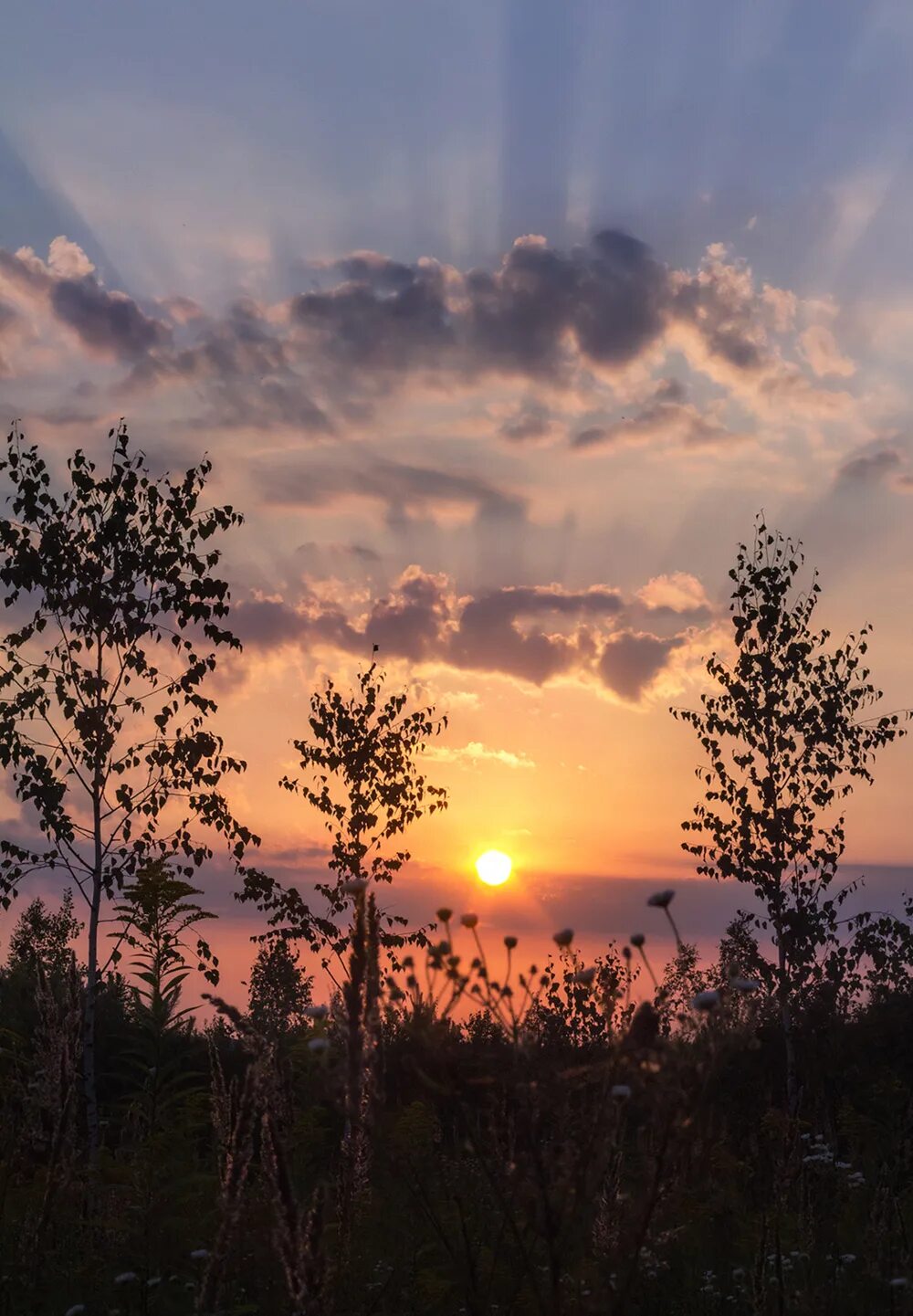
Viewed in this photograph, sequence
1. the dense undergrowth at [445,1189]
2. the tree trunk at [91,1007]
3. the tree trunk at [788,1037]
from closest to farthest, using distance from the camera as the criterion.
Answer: the dense undergrowth at [445,1189] < the tree trunk at [91,1007] < the tree trunk at [788,1037]

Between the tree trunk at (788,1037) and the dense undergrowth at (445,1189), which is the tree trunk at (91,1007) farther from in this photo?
the tree trunk at (788,1037)

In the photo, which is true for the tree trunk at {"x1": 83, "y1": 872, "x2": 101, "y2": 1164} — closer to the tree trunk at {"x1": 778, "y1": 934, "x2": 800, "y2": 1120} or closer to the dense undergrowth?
the dense undergrowth

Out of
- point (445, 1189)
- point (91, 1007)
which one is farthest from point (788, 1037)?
point (445, 1189)

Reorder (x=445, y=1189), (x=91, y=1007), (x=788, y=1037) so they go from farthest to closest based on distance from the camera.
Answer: (x=788, y=1037)
(x=91, y=1007)
(x=445, y=1189)

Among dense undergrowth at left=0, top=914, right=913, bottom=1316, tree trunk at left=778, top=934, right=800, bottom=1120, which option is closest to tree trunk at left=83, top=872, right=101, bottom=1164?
dense undergrowth at left=0, top=914, right=913, bottom=1316

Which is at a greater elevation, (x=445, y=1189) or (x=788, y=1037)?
(x=788, y=1037)

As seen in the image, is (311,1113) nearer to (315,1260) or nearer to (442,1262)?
(442,1262)

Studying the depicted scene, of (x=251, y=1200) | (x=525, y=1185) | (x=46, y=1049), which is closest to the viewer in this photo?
(x=525, y=1185)

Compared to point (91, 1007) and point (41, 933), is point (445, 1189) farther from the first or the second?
→ point (41, 933)

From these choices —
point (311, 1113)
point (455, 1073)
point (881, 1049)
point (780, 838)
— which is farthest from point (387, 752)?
point (455, 1073)

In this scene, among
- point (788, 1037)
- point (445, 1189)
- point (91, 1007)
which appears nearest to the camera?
point (445, 1189)

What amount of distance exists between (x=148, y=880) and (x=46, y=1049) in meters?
3.61

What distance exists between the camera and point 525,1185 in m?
3.98

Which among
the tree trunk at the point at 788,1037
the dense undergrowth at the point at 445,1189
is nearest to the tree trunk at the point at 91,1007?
the dense undergrowth at the point at 445,1189
